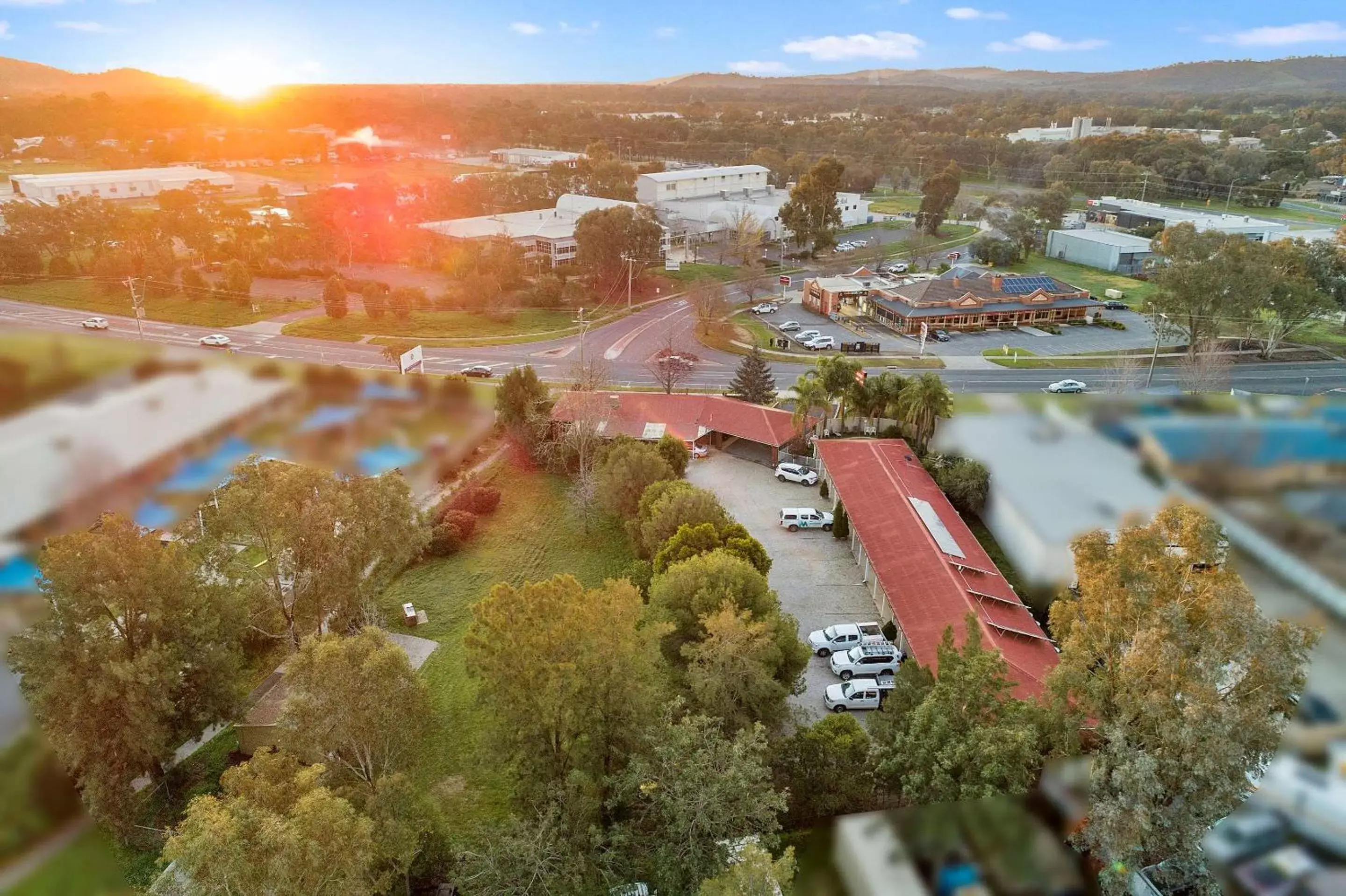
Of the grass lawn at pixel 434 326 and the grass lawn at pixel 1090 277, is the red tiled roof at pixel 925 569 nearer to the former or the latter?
the grass lawn at pixel 434 326

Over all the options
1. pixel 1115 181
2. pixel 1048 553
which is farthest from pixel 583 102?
pixel 1048 553

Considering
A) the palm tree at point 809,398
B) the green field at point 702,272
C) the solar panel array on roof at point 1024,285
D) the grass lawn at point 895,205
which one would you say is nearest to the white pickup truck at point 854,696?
the palm tree at point 809,398

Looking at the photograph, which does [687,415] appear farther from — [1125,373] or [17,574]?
[17,574]

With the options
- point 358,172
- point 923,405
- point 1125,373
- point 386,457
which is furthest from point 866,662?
point 358,172

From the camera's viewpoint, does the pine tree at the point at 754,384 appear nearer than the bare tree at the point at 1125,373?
No

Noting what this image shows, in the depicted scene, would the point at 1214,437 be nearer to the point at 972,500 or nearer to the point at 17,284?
the point at 17,284

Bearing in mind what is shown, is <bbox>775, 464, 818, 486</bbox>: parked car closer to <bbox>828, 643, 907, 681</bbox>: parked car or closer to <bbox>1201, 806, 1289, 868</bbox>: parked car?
<bbox>828, 643, 907, 681</bbox>: parked car

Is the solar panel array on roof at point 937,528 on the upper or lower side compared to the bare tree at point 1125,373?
lower
